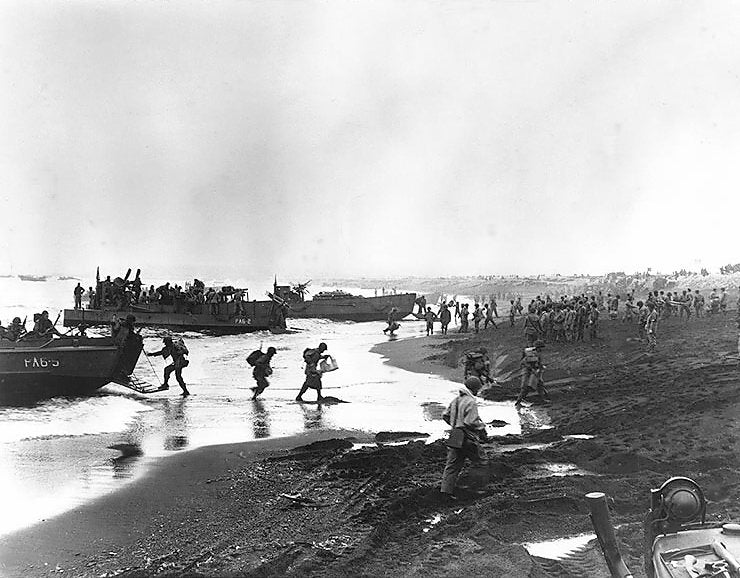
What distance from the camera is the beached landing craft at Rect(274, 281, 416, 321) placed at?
47.4m

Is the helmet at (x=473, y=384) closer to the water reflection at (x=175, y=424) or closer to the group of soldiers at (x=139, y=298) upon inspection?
the water reflection at (x=175, y=424)

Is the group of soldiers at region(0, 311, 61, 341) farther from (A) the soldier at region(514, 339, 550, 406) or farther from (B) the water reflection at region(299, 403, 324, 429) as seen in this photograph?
(A) the soldier at region(514, 339, 550, 406)

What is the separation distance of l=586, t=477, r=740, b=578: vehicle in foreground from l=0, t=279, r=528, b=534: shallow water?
6.13m

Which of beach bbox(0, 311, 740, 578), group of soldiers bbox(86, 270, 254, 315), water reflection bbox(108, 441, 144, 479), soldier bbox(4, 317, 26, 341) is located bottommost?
water reflection bbox(108, 441, 144, 479)

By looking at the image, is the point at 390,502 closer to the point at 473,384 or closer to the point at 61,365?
the point at 473,384

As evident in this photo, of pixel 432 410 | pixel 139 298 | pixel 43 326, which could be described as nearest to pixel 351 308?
pixel 139 298

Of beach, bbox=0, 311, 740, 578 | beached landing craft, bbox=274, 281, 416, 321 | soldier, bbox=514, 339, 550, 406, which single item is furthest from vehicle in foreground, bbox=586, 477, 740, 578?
beached landing craft, bbox=274, 281, 416, 321

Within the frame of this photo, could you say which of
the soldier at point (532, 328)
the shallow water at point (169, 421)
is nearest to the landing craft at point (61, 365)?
the shallow water at point (169, 421)

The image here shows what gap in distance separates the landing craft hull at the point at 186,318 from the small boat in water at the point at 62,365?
69.1 feet

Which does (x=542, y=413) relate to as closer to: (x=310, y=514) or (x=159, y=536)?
(x=310, y=514)

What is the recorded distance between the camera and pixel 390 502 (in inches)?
285

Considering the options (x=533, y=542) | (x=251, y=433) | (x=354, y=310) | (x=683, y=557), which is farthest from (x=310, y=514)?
(x=354, y=310)

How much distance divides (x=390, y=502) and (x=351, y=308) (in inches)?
1614

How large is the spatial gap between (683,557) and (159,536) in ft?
16.1
